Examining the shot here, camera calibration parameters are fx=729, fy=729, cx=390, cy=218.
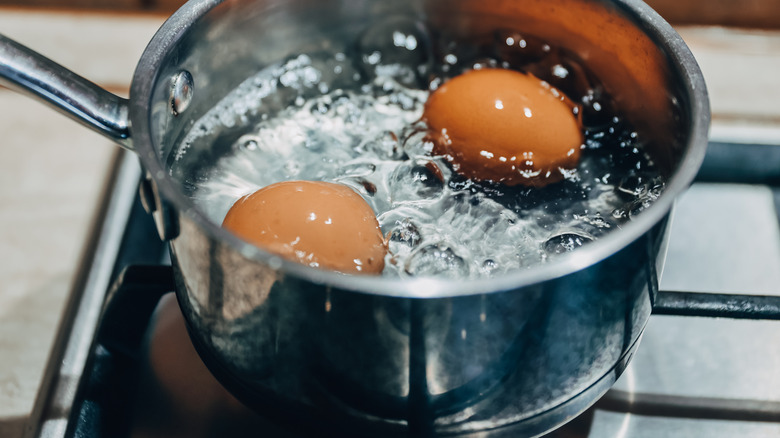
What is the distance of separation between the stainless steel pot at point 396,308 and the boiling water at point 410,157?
0.07 m

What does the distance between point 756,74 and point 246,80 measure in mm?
663

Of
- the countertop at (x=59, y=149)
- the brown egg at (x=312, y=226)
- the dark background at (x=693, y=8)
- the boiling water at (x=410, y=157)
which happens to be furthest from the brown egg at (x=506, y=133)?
the dark background at (x=693, y=8)

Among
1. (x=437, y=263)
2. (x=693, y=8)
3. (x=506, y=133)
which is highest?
(x=693, y=8)

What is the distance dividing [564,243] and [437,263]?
0.10m

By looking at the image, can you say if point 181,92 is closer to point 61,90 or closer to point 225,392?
point 61,90

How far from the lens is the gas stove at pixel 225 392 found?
0.56 meters

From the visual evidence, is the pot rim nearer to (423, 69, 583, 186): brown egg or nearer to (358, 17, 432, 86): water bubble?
(423, 69, 583, 186): brown egg

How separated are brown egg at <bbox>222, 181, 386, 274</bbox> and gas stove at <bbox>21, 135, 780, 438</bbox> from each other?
0.12 meters

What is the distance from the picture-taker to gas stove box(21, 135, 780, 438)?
562 millimetres

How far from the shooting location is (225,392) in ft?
1.92

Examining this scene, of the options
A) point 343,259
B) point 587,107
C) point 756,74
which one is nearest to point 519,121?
point 587,107

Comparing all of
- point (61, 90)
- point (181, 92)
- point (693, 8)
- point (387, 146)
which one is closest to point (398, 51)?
point (387, 146)

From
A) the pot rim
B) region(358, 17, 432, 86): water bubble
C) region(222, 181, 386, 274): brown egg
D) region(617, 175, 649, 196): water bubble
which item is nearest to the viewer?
the pot rim

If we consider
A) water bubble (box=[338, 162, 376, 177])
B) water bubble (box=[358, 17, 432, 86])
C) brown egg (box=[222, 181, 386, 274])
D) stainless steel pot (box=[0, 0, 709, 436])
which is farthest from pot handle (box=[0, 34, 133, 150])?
water bubble (box=[358, 17, 432, 86])
